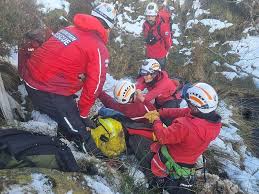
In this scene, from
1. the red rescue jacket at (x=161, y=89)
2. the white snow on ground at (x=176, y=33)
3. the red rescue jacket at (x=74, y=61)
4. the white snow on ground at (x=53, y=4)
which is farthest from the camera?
the white snow on ground at (x=176, y=33)

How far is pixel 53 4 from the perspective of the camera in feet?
31.5

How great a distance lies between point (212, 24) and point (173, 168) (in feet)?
29.0

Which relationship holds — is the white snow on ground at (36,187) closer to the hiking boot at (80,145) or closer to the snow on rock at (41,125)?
the snow on rock at (41,125)

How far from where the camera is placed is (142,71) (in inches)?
246

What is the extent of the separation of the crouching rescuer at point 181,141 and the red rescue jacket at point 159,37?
379cm

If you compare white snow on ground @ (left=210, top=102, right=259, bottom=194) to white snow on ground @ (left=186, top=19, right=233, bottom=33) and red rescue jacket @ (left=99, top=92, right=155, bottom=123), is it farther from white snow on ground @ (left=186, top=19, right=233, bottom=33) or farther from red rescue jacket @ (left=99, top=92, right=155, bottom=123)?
white snow on ground @ (left=186, top=19, right=233, bottom=33)

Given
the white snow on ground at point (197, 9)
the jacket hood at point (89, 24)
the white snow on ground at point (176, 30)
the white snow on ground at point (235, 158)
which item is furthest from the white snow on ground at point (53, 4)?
the jacket hood at point (89, 24)

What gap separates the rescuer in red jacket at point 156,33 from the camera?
859 cm

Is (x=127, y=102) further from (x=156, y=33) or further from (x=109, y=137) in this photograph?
(x=156, y=33)

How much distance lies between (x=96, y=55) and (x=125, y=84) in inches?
36.4

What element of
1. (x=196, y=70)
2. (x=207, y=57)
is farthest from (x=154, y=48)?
(x=207, y=57)

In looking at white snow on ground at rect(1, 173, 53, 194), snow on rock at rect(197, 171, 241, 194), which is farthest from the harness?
white snow on ground at rect(1, 173, 53, 194)

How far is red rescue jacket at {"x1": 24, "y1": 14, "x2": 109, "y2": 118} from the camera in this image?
4574mm

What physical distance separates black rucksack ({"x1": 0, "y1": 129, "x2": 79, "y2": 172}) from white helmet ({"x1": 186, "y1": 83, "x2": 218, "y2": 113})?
1.44 m
